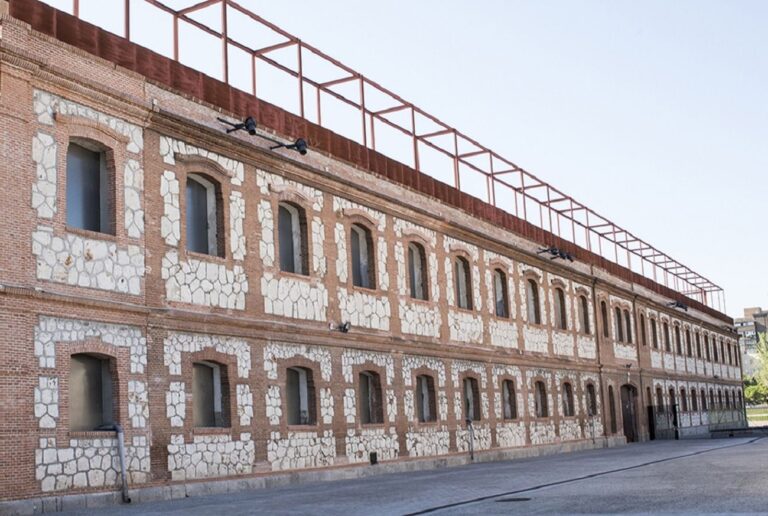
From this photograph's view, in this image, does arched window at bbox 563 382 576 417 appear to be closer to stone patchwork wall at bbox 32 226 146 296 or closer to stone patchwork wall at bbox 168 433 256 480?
stone patchwork wall at bbox 168 433 256 480

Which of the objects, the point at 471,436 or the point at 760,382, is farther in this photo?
the point at 760,382

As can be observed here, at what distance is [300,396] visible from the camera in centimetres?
2198

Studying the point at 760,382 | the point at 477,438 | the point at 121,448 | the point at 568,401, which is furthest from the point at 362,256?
the point at 760,382

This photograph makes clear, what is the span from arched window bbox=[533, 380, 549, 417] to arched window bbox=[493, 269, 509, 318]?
3207 millimetres

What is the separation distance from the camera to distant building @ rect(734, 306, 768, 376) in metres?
135

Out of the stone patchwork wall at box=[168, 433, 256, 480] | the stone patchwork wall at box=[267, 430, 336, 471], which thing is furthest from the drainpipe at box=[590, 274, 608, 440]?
the stone patchwork wall at box=[168, 433, 256, 480]

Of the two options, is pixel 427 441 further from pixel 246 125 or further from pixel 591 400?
pixel 591 400

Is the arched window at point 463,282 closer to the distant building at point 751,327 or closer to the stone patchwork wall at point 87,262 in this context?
the stone patchwork wall at point 87,262

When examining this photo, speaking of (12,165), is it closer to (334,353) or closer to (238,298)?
(238,298)

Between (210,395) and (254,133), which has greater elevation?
(254,133)

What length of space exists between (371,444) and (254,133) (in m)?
A: 8.19

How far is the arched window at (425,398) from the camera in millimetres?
Result: 26797

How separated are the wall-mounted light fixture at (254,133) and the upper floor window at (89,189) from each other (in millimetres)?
3231

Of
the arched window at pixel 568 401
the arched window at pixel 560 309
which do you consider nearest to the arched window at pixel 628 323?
the arched window at pixel 560 309
